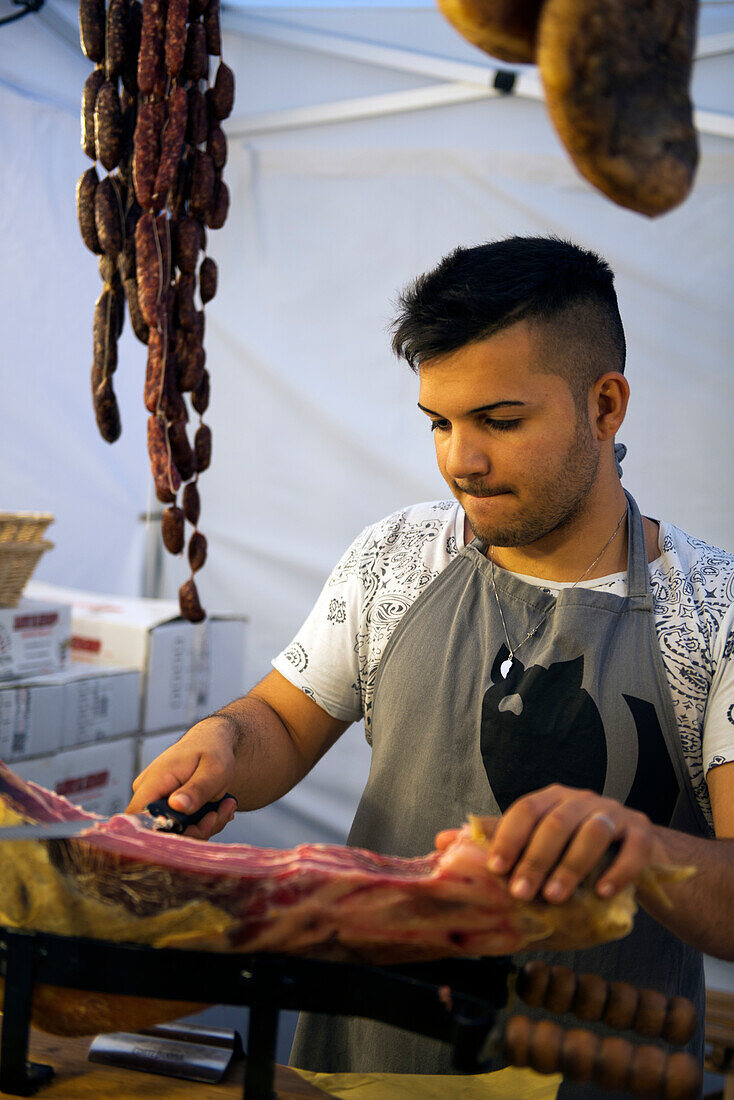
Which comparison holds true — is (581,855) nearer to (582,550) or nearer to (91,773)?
(582,550)

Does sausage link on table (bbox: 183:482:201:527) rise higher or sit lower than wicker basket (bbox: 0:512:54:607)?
higher

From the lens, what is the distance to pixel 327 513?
169 inches

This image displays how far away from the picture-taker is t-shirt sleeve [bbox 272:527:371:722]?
2.07 meters

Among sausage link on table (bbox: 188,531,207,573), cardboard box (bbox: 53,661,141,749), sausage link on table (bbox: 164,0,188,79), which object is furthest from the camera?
cardboard box (bbox: 53,661,141,749)

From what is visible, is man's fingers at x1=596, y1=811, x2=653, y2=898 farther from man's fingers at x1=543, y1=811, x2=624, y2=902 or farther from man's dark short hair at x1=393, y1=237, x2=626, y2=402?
man's dark short hair at x1=393, y1=237, x2=626, y2=402

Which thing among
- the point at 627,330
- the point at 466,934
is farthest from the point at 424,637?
the point at 627,330

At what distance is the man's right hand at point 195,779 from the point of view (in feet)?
5.32

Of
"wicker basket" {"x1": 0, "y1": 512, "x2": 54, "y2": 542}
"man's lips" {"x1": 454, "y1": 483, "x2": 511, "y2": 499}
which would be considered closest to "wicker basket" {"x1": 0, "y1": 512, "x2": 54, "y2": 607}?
"wicker basket" {"x1": 0, "y1": 512, "x2": 54, "y2": 542}

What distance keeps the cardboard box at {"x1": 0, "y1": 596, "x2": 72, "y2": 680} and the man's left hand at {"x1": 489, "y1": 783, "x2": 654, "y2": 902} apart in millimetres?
2837

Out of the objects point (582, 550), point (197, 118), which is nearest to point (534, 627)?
point (582, 550)

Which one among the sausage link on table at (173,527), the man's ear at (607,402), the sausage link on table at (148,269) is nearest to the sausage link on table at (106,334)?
the sausage link on table at (148,269)

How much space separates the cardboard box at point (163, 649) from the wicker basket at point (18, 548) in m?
0.54

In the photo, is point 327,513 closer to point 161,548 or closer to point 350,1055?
point 161,548

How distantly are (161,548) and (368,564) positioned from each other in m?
2.80
